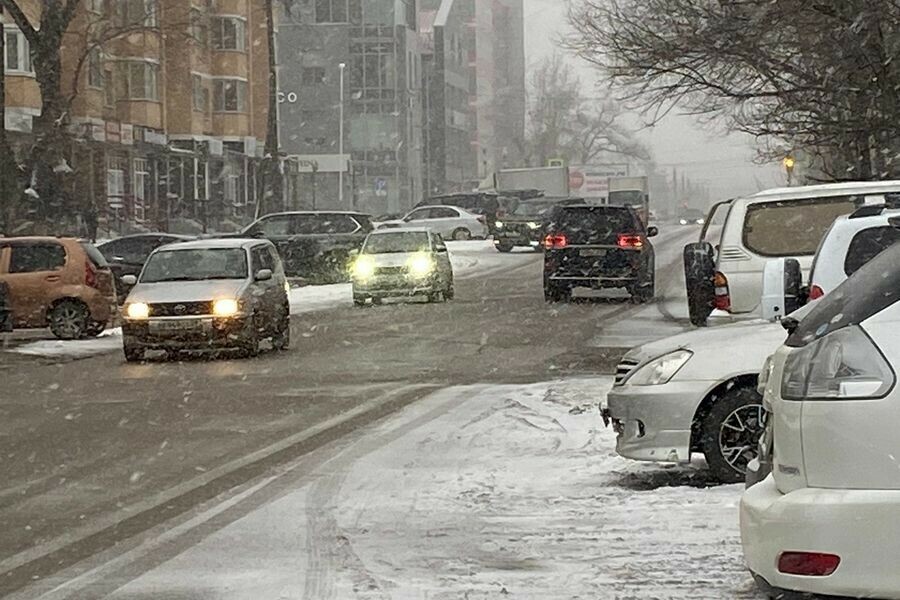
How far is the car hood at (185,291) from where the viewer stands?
19.5 meters

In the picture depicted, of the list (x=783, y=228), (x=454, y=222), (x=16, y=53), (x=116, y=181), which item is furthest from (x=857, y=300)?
(x=116, y=181)

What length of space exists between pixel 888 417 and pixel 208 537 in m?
4.29

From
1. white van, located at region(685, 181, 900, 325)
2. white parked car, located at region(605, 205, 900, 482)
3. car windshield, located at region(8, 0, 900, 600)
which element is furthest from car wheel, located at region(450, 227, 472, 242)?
white parked car, located at region(605, 205, 900, 482)

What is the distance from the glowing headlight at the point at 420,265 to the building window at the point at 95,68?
30.7 metres

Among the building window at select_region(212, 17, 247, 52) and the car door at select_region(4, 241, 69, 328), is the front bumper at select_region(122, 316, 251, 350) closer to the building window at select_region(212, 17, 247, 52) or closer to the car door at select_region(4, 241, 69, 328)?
the car door at select_region(4, 241, 69, 328)

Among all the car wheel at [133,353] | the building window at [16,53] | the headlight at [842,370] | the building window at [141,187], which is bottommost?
the car wheel at [133,353]

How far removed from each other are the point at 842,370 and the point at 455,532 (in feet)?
11.7

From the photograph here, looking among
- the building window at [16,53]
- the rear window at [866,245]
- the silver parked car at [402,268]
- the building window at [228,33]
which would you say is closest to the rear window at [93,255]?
the silver parked car at [402,268]

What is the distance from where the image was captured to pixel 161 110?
65.0 meters

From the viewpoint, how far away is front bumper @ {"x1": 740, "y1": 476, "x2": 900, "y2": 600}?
16.3ft

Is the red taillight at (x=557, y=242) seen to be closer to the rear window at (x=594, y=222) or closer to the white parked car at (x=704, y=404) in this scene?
the rear window at (x=594, y=222)

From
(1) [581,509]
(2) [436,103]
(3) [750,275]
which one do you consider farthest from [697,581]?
(2) [436,103]

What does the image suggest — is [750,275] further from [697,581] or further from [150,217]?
[150,217]

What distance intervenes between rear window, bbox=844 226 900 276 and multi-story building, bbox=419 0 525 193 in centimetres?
11478
